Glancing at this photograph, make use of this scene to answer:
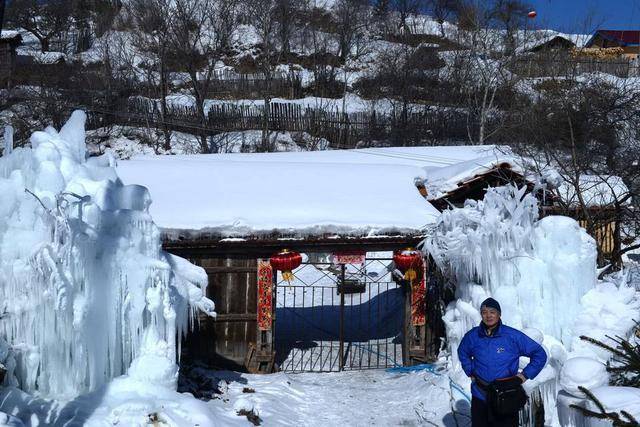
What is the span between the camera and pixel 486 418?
5.91 meters

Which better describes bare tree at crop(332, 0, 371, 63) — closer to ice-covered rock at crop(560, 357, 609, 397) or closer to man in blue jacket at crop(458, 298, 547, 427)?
man in blue jacket at crop(458, 298, 547, 427)

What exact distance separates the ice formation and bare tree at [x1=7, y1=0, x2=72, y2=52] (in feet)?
112

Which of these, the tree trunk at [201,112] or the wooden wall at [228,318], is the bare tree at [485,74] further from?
the wooden wall at [228,318]

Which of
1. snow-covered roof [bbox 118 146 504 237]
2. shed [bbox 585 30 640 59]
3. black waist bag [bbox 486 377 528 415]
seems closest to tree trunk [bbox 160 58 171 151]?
snow-covered roof [bbox 118 146 504 237]

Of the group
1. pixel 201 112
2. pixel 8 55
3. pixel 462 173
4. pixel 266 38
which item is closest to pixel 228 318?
pixel 462 173

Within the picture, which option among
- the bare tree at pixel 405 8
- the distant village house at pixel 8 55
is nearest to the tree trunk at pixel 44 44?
the distant village house at pixel 8 55

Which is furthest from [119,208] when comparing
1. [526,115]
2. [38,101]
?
[38,101]

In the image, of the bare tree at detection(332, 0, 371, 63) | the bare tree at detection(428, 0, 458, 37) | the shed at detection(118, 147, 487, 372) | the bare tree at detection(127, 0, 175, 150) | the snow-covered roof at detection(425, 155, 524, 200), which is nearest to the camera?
the shed at detection(118, 147, 487, 372)

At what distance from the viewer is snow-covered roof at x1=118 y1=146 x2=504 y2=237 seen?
1107cm

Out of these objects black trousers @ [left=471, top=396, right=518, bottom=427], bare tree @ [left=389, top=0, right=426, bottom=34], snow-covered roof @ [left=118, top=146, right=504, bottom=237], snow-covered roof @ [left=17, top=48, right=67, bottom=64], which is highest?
bare tree @ [left=389, top=0, right=426, bottom=34]

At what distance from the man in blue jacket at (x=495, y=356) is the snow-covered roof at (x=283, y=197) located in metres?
5.31

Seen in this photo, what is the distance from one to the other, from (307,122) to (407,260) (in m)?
20.7

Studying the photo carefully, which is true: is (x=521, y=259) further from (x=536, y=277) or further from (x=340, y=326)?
(x=340, y=326)

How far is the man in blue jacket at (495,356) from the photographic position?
5770 millimetres
